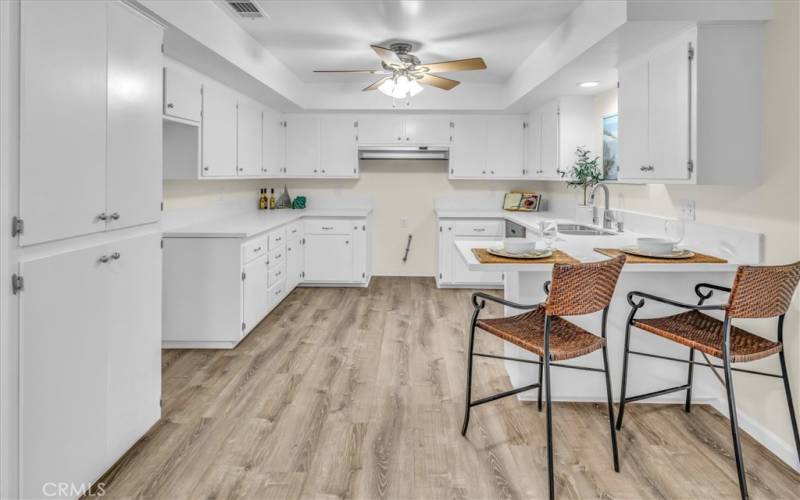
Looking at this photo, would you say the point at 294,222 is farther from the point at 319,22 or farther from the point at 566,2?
the point at 566,2

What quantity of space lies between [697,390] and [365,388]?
6.18 feet

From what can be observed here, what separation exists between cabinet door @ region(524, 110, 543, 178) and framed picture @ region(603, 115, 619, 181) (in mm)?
961

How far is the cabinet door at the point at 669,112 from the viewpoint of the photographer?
2.63 metres

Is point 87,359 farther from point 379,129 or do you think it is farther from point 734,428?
point 379,129

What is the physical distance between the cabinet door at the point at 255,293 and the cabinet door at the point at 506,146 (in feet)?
10.2

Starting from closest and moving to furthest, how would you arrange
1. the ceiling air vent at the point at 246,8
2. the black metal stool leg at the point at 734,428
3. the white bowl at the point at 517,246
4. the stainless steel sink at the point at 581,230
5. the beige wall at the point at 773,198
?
the black metal stool leg at the point at 734,428 < the beige wall at the point at 773,198 < the white bowl at the point at 517,246 < the ceiling air vent at the point at 246,8 < the stainless steel sink at the point at 581,230

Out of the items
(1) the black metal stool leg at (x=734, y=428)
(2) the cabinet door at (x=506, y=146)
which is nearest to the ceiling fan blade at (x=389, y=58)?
(2) the cabinet door at (x=506, y=146)

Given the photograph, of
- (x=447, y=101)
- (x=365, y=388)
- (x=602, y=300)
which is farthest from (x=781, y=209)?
(x=447, y=101)

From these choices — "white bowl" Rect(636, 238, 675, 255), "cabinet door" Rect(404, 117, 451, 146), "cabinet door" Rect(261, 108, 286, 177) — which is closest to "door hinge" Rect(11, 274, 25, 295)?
"white bowl" Rect(636, 238, 675, 255)

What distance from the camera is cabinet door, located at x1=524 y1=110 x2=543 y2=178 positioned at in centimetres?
557

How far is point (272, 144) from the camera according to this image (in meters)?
5.79

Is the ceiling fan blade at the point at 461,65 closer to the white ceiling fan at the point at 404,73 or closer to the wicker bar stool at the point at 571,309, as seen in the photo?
the white ceiling fan at the point at 404,73

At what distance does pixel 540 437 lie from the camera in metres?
2.48

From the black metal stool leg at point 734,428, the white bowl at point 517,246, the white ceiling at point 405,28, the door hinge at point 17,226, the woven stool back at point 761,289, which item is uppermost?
the white ceiling at point 405,28
